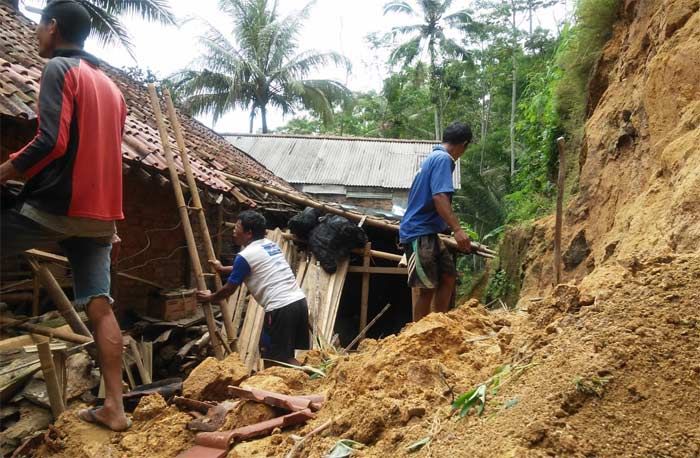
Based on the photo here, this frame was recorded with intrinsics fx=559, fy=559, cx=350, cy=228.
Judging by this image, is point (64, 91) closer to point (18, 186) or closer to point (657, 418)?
point (18, 186)

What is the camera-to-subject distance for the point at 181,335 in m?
6.50

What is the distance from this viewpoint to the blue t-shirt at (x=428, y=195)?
13.4 feet

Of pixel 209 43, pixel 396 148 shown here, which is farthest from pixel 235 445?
pixel 209 43

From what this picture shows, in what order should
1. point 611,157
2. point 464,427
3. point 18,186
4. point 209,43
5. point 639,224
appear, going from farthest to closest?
point 209,43
point 611,157
point 639,224
point 18,186
point 464,427

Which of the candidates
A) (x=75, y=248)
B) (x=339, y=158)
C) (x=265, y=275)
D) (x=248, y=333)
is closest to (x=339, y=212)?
(x=248, y=333)

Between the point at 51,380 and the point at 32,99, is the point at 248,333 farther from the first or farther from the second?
the point at 51,380

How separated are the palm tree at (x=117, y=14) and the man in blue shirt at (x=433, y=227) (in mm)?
13610

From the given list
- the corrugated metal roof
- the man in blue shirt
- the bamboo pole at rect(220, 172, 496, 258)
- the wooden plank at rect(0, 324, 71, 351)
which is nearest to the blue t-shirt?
the man in blue shirt

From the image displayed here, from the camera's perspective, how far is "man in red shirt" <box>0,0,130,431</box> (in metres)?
2.38

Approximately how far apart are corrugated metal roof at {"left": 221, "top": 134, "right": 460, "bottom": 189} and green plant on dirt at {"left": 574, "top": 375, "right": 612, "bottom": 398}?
1329cm

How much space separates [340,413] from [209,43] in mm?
24206

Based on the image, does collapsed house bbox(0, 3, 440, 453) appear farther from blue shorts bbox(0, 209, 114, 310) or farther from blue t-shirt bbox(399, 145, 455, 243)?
blue t-shirt bbox(399, 145, 455, 243)

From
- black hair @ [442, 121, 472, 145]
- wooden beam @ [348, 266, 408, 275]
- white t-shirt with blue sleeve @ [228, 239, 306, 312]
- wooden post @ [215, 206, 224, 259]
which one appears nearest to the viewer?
black hair @ [442, 121, 472, 145]

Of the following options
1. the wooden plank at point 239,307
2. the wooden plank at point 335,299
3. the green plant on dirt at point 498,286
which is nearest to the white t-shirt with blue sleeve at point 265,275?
the wooden plank at point 239,307
